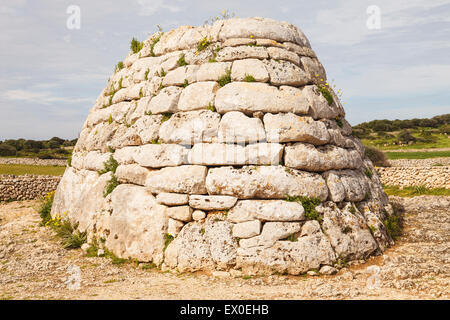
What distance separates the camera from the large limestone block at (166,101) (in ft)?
26.5

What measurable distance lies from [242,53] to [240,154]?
266 cm

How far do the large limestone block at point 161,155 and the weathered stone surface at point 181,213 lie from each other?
98 cm

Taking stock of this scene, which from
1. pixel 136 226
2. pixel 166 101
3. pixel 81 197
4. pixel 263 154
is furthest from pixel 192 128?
pixel 81 197

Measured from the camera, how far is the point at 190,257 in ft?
21.2

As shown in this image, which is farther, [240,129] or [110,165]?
[110,165]

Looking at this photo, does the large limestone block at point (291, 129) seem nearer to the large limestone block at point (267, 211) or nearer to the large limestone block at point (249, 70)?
the large limestone block at point (249, 70)

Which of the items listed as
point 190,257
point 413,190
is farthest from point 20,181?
point 413,190

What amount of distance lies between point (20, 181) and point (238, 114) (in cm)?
1507

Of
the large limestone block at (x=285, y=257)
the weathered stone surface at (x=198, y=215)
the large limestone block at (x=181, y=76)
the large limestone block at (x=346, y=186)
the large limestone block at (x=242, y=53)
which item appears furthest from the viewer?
the large limestone block at (x=181, y=76)

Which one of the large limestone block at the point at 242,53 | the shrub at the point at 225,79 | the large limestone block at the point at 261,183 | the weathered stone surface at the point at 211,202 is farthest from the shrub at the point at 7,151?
the large limestone block at the point at 261,183

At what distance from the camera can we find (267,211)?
6500 mm

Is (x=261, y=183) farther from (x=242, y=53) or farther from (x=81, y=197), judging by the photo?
(x=81, y=197)

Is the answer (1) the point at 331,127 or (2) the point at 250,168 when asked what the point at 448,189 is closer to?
(1) the point at 331,127

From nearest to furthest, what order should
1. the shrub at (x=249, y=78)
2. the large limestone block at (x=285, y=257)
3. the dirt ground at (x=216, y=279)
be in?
the dirt ground at (x=216, y=279) < the large limestone block at (x=285, y=257) < the shrub at (x=249, y=78)
